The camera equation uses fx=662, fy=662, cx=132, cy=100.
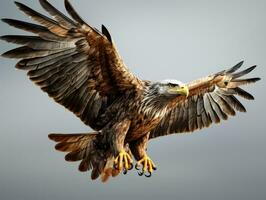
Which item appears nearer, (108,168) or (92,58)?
(92,58)

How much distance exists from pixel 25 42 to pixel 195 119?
513cm

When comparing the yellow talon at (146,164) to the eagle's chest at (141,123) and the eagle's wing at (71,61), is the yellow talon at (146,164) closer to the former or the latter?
the eagle's chest at (141,123)

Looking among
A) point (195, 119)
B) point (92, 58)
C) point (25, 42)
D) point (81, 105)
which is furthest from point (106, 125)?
point (195, 119)

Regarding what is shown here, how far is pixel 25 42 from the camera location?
1248 cm

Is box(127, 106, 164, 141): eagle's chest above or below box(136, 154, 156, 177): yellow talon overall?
above

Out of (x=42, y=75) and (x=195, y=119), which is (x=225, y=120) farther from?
(x=42, y=75)

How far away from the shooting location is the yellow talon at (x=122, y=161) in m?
12.3

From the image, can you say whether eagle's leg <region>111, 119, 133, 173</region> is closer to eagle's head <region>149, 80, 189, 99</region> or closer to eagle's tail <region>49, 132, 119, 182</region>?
A: eagle's tail <region>49, 132, 119, 182</region>

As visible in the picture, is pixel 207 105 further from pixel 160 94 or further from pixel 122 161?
pixel 122 161

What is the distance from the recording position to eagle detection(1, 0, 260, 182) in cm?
1227

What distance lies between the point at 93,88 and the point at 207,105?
3788 millimetres

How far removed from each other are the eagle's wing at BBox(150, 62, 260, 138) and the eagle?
1.69m

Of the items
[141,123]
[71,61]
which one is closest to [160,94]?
[141,123]

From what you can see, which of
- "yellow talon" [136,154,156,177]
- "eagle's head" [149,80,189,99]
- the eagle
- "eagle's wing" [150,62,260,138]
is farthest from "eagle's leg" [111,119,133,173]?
"eagle's wing" [150,62,260,138]
